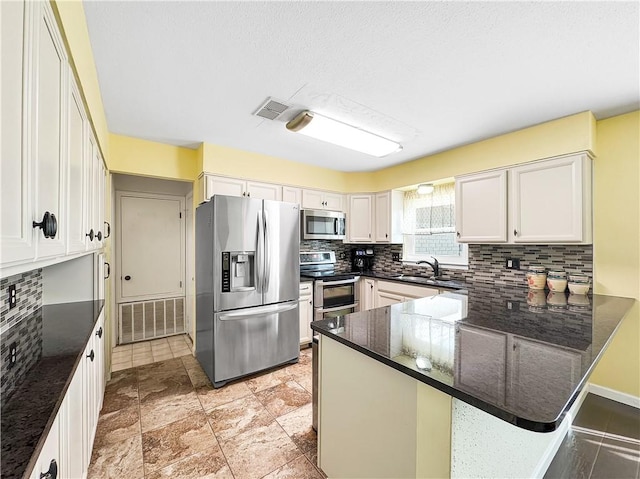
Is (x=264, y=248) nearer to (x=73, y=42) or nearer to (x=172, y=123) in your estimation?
(x=172, y=123)

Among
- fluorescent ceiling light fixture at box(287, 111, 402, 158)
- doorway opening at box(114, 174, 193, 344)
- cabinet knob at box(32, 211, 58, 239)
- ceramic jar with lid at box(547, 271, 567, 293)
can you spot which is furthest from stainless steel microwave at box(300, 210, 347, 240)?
cabinet knob at box(32, 211, 58, 239)

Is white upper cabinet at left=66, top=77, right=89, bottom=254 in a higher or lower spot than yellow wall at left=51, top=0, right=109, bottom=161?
lower

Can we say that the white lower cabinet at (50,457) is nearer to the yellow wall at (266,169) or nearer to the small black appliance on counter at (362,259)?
the yellow wall at (266,169)

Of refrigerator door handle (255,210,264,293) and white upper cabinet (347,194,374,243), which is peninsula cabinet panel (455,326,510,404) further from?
white upper cabinet (347,194,374,243)

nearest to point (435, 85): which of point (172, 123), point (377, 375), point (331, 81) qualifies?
point (331, 81)

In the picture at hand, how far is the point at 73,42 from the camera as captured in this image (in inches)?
45.8

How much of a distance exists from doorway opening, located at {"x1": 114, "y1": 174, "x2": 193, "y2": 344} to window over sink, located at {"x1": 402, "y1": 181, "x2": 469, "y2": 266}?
3.02m

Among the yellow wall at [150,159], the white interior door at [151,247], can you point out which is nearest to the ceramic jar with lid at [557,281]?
the yellow wall at [150,159]

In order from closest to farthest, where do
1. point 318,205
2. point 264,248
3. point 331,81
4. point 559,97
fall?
point 331,81, point 559,97, point 264,248, point 318,205

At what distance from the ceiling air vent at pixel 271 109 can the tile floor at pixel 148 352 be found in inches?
113

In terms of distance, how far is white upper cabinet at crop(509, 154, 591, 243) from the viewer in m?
2.29

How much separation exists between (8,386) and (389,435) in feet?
4.49

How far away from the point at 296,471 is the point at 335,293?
2115mm

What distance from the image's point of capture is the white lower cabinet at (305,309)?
3338 mm
